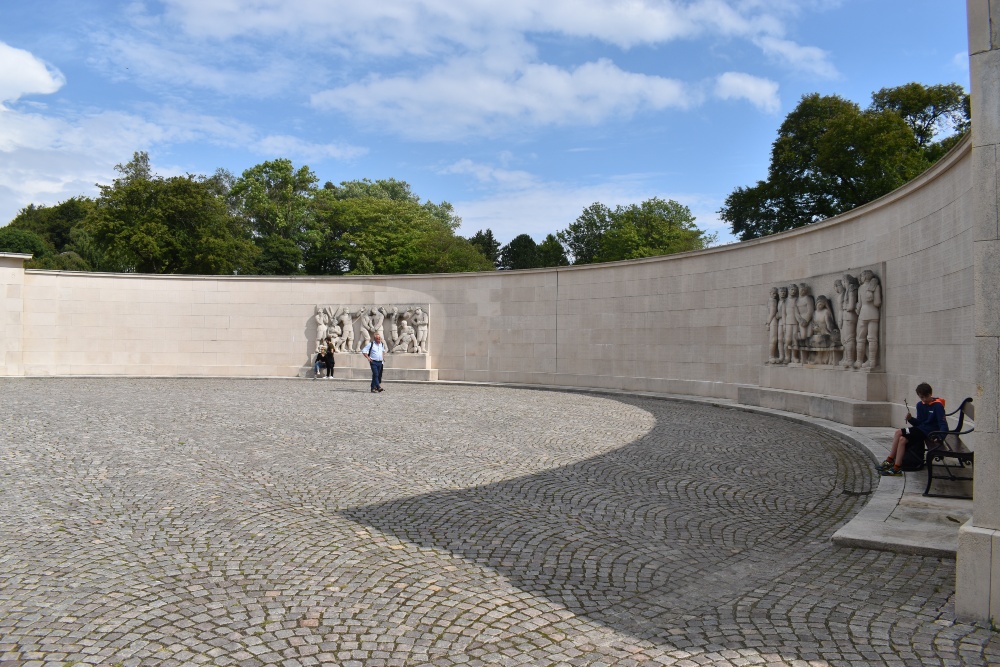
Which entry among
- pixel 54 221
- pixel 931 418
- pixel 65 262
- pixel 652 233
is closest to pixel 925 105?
pixel 652 233

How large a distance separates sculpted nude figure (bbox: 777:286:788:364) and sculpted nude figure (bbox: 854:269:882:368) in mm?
2621

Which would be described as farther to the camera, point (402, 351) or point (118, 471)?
point (402, 351)

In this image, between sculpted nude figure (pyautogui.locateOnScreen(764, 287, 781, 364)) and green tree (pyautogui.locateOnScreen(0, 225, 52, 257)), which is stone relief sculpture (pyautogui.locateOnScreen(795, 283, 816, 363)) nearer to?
sculpted nude figure (pyautogui.locateOnScreen(764, 287, 781, 364))

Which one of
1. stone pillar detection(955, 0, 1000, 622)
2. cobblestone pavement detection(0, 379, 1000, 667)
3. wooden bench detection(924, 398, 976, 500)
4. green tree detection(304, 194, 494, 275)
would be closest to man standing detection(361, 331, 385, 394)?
cobblestone pavement detection(0, 379, 1000, 667)

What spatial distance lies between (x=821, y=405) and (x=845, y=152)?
2683 cm

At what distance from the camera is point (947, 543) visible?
5055 millimetres

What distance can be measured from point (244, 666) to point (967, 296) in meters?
9.71

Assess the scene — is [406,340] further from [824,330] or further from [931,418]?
[931,418]

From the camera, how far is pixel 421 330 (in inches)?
946

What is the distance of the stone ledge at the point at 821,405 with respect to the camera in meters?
11.7

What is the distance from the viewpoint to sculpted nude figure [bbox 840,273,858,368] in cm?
1282

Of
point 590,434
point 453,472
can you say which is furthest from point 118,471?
point 590,434

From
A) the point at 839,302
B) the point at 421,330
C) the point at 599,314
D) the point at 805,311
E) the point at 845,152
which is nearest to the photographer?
the point at 839,302

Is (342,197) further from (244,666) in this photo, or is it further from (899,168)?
(244,666)
